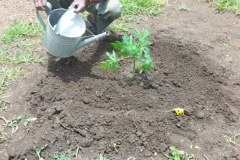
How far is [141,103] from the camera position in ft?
7.84

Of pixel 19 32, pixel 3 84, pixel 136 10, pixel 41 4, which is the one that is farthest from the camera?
pixel 136 10

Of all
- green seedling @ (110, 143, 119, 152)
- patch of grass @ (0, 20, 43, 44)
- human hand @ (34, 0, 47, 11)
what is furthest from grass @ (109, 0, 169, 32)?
green seedling @ (110, 143, 119, 152)

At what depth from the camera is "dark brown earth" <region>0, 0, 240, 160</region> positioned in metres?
2.06

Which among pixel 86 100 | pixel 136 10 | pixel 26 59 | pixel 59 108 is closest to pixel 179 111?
pixel 86 100

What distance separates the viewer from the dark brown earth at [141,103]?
2.06 m

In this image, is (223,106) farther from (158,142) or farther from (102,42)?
(102,42)

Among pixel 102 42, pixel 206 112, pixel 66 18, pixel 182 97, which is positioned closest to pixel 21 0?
pixel 102 42

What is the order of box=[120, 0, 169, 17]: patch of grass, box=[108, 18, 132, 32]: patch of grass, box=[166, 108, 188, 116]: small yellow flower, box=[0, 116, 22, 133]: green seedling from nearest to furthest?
box=[0, 116, 22, 133]: green seedling
box=[166, 108, 188, 116]: small yellow flower
box=[108, 18, 132, 32]: patch of grass
box=[120, 0, 169, 17]: patch of grass

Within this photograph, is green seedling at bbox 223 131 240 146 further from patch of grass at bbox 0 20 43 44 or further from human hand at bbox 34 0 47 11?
patch of grass at bbox 0 20 43 44

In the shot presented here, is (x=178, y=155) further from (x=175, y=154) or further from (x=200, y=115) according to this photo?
(x=200, y=115)

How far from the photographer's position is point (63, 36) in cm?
224

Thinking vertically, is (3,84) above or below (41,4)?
below

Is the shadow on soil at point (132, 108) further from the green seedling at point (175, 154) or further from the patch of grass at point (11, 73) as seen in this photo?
the patch of grass at point (11, 73)

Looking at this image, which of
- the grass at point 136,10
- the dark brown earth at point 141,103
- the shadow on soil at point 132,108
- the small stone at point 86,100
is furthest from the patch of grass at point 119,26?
the small stone at point 86,100
